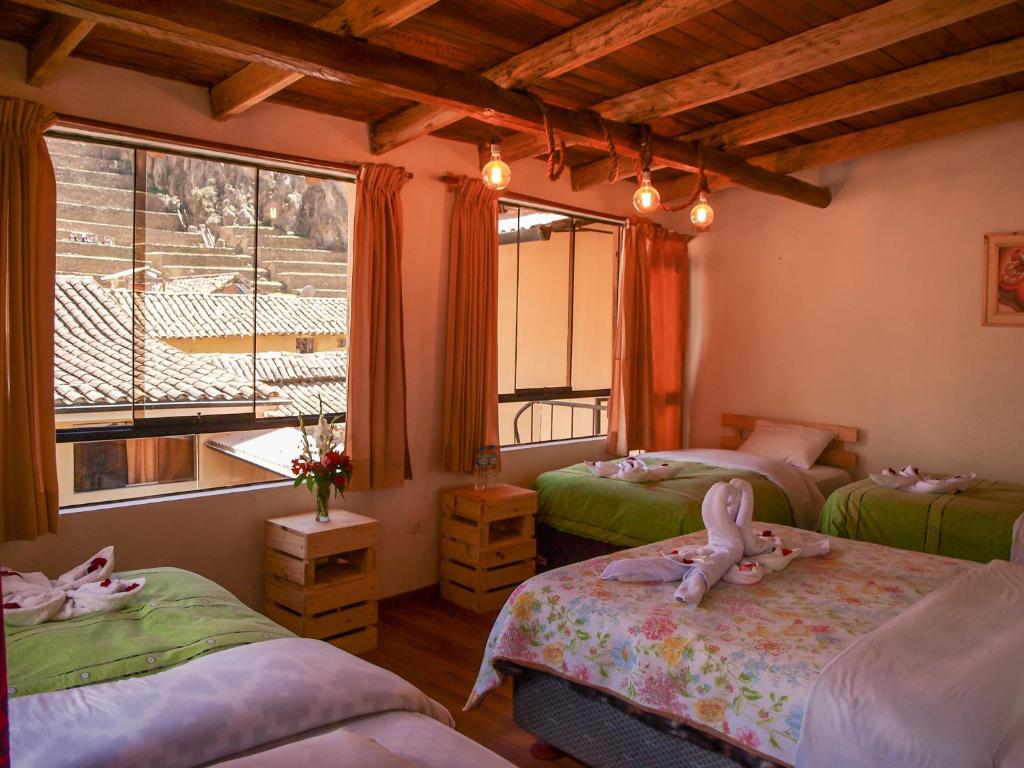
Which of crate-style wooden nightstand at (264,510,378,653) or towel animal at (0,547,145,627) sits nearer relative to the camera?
towel animal at (0,547,145,627)

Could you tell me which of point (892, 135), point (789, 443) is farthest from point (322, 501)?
point (892, 135)

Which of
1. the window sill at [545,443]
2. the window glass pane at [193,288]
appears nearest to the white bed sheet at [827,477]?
the window sill at [545,443]

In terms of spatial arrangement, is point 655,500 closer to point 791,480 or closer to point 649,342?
point 791,480

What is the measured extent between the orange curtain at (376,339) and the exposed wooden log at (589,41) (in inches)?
18.9

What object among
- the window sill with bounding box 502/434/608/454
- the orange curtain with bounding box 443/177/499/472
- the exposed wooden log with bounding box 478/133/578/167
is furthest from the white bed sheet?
the exposed wooden log with bounding box 478/133/578/167

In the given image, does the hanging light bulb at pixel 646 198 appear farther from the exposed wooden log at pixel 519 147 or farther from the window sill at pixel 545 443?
the window sill at pixel 545 443

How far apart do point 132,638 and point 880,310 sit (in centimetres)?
454

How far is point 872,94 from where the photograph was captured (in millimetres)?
3863

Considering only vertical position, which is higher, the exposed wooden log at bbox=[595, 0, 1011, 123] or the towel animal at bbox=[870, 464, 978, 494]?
the exposed wooden log at bbox=[595, 0, 1011, 123]

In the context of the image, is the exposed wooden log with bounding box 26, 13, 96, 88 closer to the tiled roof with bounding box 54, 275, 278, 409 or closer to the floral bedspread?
the tiled roof with bounding box 54, 275, 278, 409

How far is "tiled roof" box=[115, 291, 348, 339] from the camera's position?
359 centimetres

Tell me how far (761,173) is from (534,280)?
1.91 m

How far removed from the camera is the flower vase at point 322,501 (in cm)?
366

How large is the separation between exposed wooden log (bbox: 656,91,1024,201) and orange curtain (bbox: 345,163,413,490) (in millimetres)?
2184
